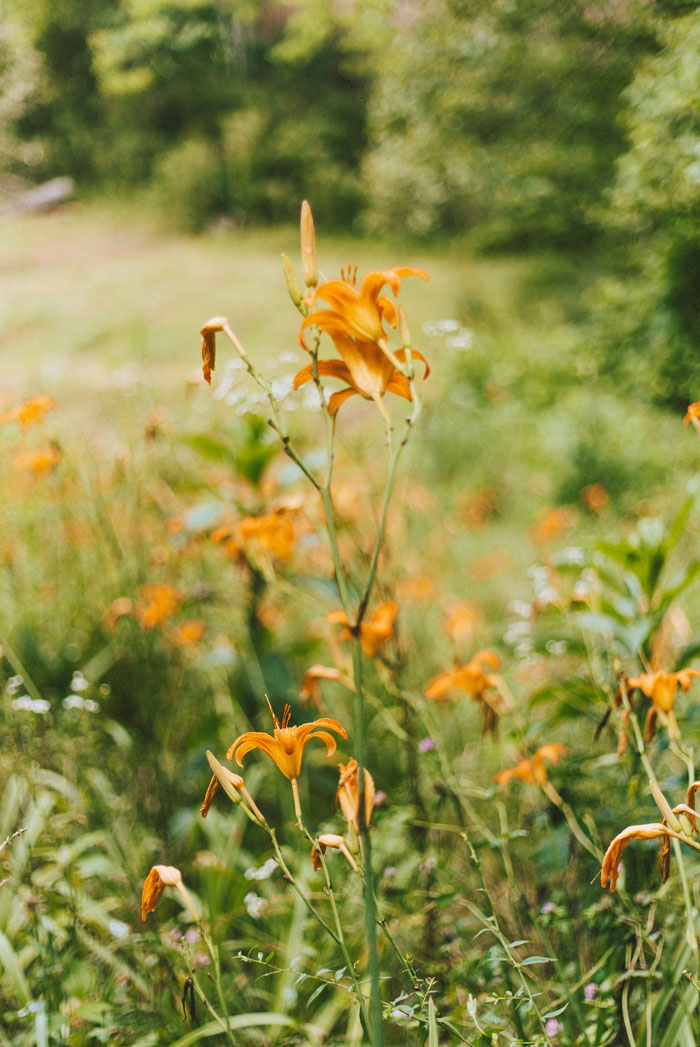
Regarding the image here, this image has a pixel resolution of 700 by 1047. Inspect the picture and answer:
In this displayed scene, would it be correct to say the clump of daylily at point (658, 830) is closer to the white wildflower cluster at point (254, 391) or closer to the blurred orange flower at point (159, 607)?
the white wildflower cluster at point (254, 391)

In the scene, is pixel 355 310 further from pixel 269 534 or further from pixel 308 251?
pixel 269 534

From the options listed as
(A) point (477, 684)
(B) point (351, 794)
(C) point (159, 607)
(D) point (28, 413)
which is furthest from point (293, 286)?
(C) point (159, 607)

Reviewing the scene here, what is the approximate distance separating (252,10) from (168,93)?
0.43 metres

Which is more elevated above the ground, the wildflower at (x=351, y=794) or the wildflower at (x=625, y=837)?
the wildflower at (x=351, y=794)

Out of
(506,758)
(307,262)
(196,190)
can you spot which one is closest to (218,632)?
(506,758)

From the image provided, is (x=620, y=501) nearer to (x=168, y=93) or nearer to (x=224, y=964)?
(x=224, y=964)

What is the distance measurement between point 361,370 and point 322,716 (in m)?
0.49

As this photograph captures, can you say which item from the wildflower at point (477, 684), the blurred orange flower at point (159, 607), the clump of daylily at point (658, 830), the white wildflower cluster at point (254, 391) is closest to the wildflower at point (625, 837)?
the clump of daylily at point (658, 830)

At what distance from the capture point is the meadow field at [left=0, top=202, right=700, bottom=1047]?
59cm

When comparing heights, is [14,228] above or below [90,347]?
above

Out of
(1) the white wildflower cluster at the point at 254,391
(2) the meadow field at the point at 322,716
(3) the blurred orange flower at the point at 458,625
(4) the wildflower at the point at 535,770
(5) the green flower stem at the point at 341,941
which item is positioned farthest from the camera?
(3) the blurred orange flower at the point at 458,625

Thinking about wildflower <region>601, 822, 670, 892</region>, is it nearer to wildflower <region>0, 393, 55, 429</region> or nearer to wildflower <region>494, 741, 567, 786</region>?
wildflower <region>494, 741, 567, 786</region>

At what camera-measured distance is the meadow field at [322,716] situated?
59 centimetres

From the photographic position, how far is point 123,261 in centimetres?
277
